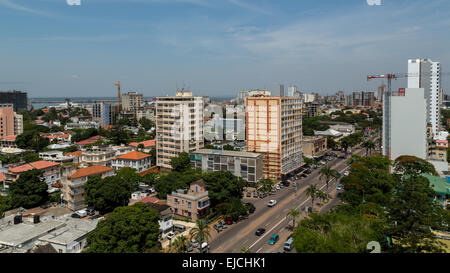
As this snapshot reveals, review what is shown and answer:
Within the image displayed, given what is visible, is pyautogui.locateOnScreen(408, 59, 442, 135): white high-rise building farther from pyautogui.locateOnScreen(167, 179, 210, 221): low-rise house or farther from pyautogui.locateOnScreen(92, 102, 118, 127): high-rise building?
pyautogui.locateOnScreen(92, 102, 118, 127): high-rise building

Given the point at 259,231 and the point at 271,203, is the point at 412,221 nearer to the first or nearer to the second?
the point at 259,231

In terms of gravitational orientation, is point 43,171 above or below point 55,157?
below

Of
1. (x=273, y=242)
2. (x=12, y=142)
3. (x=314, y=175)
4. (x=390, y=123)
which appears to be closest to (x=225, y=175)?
(x=273, y=242)

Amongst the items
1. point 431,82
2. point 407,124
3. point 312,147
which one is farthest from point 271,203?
point 431,82

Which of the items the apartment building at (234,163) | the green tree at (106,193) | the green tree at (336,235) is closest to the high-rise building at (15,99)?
the apartment building at (234,163)

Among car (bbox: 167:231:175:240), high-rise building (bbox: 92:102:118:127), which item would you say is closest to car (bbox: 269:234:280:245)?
car (bbox: 167:231:175:240)

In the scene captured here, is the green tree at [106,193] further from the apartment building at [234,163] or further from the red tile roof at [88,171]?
the apartment building at [234,163]

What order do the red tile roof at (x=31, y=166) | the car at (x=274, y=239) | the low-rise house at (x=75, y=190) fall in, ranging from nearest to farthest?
the car at (x=274, y=239)
the low-rise house at (x=75, y=190)
the red tile roof at (x=31, y=166)
